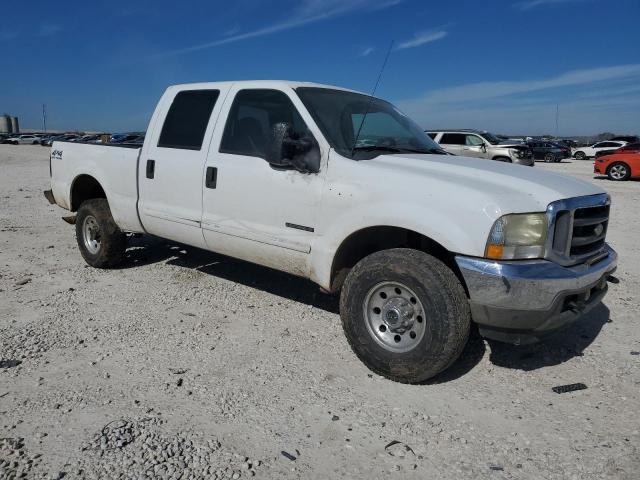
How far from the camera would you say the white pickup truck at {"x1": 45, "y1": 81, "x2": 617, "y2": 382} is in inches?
121

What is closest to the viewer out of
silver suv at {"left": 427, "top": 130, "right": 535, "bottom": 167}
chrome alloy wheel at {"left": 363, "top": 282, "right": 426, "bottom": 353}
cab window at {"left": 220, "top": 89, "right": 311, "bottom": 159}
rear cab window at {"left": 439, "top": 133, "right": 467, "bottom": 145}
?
chrome alloy wheel at {"left": 363, "top": 282, "right": 426, "bottom": 353}

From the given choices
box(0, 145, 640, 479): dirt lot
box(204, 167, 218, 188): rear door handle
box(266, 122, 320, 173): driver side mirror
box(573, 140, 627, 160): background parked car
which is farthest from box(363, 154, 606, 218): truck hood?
box(573, 140, 627, 160): background parked car

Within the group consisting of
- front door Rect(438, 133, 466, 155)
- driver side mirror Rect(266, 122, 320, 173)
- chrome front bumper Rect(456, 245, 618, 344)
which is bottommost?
chrome front bumper Rect(456, 245, 618, 344)

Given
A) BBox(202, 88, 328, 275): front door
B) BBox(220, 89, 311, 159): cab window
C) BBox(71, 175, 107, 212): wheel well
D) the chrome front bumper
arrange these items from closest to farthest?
the chrome front bumper < BBox(202, 88, 328, 275): front door < BBox(220, 89, 311, 159): cab window < BBox(71, 175, 107, 212): wheel well

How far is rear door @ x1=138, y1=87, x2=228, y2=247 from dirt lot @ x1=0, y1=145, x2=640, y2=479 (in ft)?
2.54

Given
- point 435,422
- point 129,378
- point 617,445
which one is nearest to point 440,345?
point 435,422

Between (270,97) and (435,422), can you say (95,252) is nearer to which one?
(270,97)

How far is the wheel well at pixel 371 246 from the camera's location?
12.3 feet

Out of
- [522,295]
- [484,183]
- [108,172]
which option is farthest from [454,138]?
[522,295]

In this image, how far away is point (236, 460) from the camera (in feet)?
8.64

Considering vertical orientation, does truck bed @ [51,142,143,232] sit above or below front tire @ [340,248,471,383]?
above

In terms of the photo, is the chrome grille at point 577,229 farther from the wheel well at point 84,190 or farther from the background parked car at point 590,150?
the background parked car at point 590,150

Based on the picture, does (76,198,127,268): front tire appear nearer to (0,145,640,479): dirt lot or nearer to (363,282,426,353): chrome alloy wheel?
(0,145,640,479): dirt lot

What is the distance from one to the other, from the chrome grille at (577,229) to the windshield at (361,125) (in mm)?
1379
